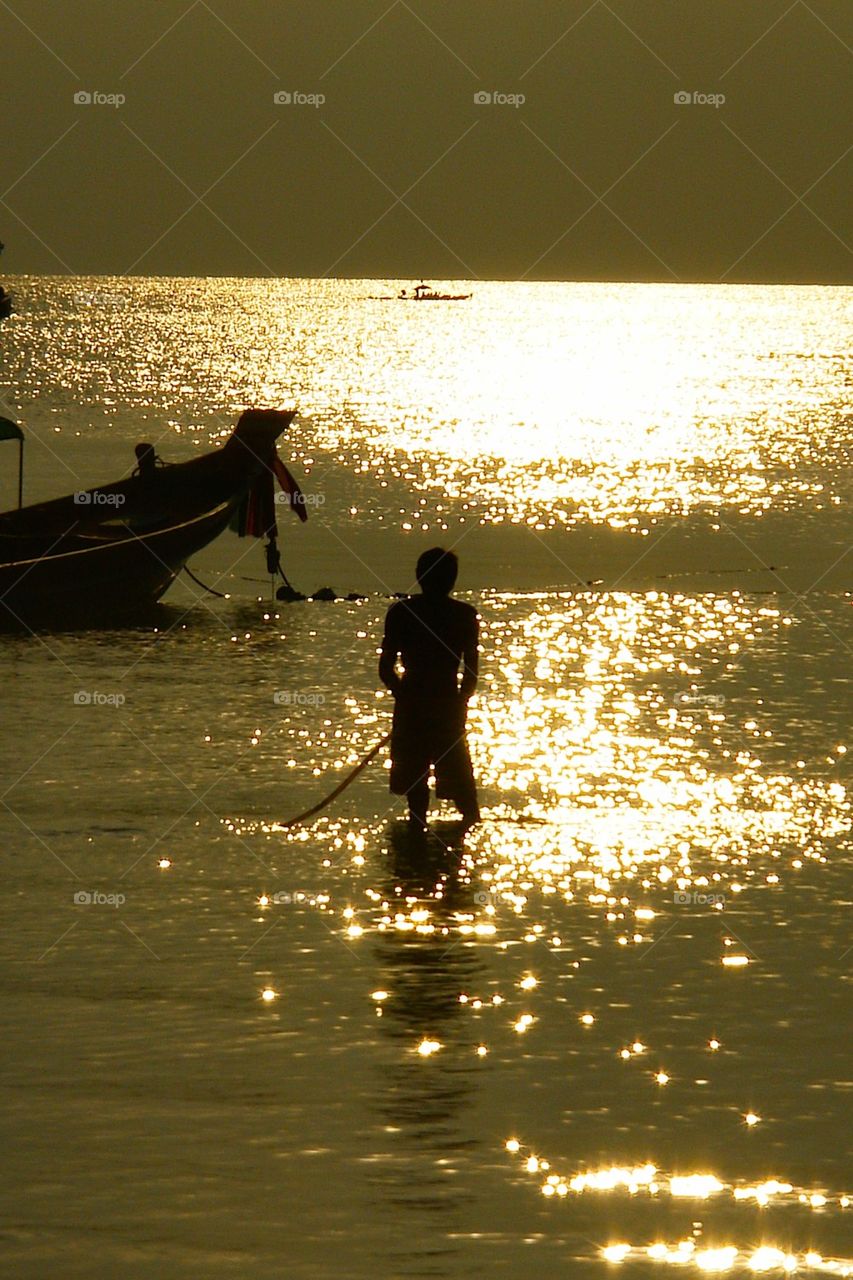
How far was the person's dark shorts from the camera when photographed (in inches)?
464

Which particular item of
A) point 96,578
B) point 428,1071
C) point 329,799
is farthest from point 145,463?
point 428,1071

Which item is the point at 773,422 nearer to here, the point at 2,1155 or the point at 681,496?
the point at 681,496

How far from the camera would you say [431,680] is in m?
11.8

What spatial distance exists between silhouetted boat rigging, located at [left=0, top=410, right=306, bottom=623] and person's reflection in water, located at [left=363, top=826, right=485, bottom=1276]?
37.1 ft

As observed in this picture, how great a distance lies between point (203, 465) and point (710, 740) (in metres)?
13.6

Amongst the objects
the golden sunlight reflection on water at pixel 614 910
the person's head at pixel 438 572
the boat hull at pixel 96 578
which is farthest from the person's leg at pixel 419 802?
the boat hull at pixel 96 578

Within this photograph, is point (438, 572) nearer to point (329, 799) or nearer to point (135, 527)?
point (329, 799)

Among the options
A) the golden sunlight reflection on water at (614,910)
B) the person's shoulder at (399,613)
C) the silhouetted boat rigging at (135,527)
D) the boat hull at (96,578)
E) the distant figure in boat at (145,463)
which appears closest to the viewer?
the golden sunlight reflection on water at (614,910)

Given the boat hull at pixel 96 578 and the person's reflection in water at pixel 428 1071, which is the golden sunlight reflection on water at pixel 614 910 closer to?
the person's reflection in water at pixel 428 1071

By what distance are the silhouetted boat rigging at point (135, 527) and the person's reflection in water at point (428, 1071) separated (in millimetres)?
11303

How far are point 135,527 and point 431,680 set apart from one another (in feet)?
48.7

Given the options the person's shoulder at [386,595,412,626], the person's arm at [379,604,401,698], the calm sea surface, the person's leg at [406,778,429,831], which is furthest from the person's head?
the calm sea surface

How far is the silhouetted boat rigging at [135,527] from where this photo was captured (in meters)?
21.9

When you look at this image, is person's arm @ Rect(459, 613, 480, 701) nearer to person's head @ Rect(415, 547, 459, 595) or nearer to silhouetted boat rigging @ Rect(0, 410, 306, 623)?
person's head @ Rect(415, 547, 459, 595)
